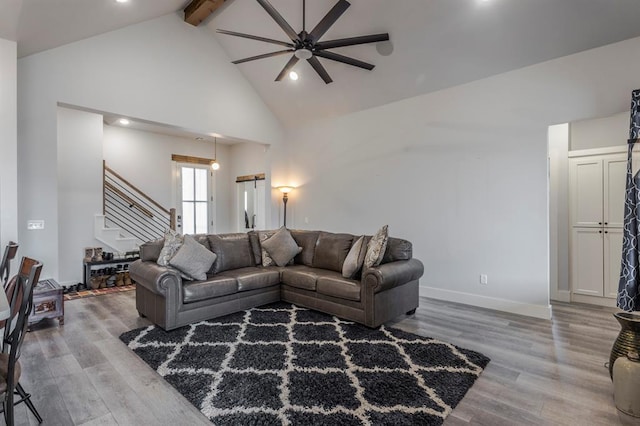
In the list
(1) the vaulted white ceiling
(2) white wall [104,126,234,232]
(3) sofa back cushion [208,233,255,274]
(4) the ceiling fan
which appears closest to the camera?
(4) the ceiling fan

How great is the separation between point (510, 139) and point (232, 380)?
415 centimetres

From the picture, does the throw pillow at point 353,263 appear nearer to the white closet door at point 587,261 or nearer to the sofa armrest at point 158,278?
the sofa armrest at point 158,278

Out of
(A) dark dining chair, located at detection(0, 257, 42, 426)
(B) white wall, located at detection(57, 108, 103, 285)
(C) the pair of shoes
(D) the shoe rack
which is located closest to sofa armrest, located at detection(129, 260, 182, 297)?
(A) dark dining chair, located at detection(0, 257, 42, 426)

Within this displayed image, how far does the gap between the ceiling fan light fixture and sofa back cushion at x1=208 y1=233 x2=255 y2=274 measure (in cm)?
257

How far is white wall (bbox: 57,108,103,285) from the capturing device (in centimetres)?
535

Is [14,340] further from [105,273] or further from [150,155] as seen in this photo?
[150,155]

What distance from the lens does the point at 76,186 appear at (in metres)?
5.53

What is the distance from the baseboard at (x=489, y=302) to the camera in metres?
3.91

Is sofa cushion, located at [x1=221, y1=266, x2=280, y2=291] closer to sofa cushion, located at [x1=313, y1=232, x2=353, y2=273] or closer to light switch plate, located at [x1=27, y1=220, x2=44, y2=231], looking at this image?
sofa cushion, located at [x1=313, y1=232, x2=353, y2=273]

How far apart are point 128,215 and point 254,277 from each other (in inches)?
173

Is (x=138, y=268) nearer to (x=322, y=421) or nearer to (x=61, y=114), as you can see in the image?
(x=322, y=421)

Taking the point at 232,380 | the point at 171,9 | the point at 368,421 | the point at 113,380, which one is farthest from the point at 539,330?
the point at 171,9

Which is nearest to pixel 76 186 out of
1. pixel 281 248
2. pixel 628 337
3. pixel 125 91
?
pixel 125 91

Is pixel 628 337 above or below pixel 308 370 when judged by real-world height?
above
